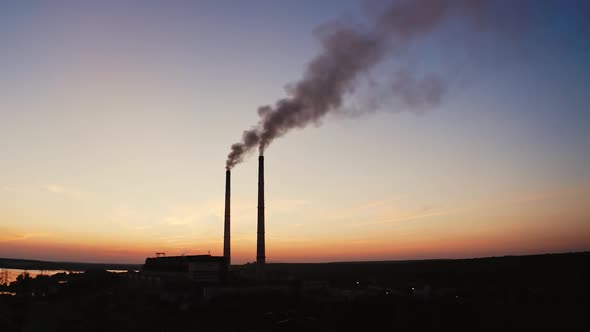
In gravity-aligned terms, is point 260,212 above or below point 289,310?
above

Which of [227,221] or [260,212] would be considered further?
[227,221]

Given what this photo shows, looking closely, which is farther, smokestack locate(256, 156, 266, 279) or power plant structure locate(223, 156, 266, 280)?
power plant structure locate(223, 156, 266, 280)

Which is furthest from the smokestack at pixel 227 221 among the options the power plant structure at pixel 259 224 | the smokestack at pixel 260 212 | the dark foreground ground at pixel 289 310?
the dark foreground ground at pixel 289 310

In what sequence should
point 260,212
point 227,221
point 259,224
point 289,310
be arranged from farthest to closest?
1. point 227,221
2. point 259,224
3. point 260,212
4. point 289,310

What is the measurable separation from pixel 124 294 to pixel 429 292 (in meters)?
31.5

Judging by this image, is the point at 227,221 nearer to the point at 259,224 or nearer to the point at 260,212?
the point at 259,224

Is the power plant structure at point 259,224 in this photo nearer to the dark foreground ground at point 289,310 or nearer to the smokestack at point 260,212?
the smokestack at point 260,212

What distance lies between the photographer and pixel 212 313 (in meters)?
40.5

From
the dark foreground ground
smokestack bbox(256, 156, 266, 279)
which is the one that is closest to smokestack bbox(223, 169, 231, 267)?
smokestack bbox(256, 156, 266, 279)

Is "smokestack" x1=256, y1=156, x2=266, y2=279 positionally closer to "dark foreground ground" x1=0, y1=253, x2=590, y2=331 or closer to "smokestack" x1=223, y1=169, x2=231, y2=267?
"smokestack" x1=223, y1=169, x2=231, y2=267

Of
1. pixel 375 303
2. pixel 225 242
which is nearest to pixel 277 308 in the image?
pixel 375 303

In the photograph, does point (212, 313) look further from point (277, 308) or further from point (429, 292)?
point (429, 292)

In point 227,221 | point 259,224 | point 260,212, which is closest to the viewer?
point 260,212

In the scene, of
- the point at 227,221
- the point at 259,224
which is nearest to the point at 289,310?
the point at 259,224
